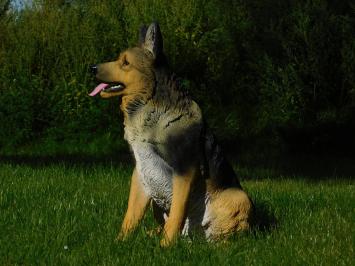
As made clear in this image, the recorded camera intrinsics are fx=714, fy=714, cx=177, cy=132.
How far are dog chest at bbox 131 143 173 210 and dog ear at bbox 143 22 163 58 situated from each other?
0.65 m

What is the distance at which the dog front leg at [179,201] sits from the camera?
4.84 m

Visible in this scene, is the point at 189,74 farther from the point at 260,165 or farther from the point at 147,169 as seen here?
the point at 147,169

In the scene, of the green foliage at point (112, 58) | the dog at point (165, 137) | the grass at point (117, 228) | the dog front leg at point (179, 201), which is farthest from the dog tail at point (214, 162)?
the green foliage at point (112, 58)

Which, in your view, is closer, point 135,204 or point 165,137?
point 165,137

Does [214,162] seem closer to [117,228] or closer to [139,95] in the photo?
[139,95]

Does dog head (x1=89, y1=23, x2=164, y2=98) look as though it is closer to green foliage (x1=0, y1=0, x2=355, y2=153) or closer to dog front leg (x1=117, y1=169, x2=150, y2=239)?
dog front leg (x1=117, y1=169, x2=150, y2=239)

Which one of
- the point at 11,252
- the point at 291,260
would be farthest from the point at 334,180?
the point at 11,252

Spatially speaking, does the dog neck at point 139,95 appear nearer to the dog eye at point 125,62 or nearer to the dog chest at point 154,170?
the dog eye at point 125,62

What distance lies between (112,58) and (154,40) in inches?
389

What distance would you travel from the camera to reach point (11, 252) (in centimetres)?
491

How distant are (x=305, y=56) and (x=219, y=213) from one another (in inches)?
298

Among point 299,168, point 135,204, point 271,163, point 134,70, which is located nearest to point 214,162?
point 135,204

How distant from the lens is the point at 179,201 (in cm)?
485

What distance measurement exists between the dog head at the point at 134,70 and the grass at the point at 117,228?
1085 millimetres
